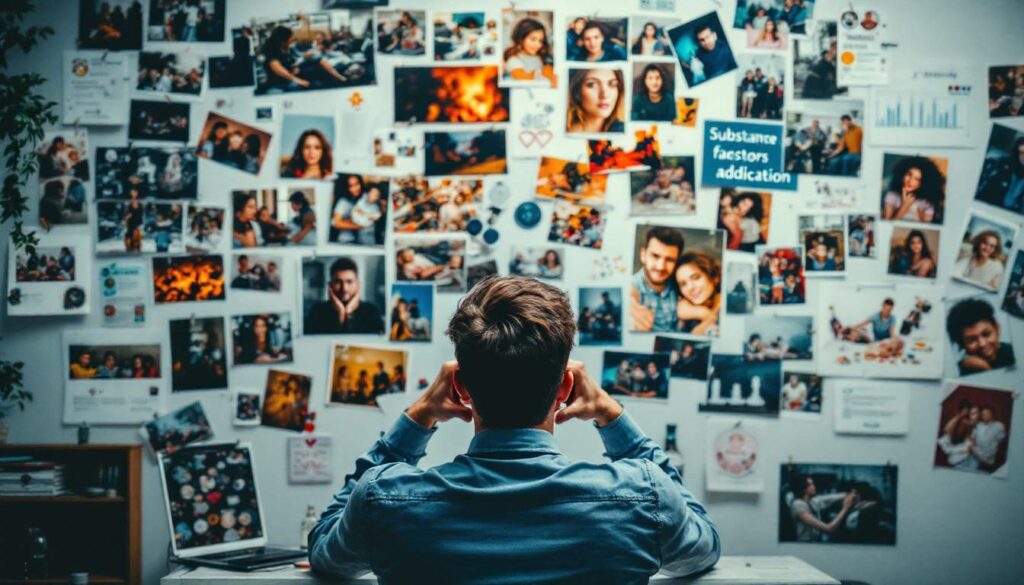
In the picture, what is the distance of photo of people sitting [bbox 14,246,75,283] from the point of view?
9.66 feet

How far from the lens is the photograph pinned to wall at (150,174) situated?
296cm

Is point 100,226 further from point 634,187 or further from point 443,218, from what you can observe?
point 634,187

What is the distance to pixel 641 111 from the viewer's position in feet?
9.75

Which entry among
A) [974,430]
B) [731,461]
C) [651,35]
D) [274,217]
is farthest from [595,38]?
[974,430]

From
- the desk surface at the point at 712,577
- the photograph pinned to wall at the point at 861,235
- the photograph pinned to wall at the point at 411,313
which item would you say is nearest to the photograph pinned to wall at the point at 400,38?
the photograph pinned to wall at the point at 411,313

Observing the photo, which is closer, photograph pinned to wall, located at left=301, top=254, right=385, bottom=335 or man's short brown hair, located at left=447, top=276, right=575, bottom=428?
man's short brown hair, located at left=447, top=276, right=575, bottom=428

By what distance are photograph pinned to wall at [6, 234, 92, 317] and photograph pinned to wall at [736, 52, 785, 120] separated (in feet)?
6.82

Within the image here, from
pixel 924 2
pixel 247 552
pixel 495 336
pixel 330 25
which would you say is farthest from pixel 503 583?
pixel 924 2

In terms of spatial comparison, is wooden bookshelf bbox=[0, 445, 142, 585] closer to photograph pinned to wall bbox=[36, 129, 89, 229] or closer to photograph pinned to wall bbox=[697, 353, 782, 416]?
photograph pinned to wall bbox=[36, 129, 89, 229]

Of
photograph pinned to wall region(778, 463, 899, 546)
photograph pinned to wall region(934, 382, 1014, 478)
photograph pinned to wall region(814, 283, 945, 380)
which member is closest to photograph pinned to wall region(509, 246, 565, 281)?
photograph pinned to wall region(814, 283, 945, 380)

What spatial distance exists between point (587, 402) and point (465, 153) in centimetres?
146

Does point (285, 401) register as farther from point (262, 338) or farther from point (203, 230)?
point (203, 230)

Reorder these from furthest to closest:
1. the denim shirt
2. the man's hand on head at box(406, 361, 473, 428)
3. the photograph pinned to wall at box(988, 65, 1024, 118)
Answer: the photograph pinned to wall at box(988, 65, 1024, 118) → the man's hand on head at box(406, 361, 473, 428) → the denim shirt

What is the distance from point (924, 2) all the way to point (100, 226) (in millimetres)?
2644
